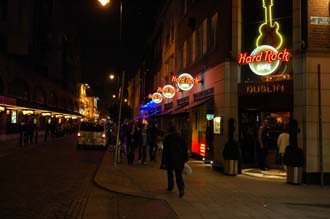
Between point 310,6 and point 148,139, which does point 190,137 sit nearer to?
point 148,139

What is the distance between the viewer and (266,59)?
1356cm

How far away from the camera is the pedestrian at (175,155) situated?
1002 centimetres

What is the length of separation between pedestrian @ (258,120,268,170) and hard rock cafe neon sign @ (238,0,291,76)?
2.26 metres

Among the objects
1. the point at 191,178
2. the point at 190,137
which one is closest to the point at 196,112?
the point at 190,137

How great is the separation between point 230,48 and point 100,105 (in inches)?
6799

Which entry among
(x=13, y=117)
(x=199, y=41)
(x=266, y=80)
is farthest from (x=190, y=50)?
(x=13, y=117)

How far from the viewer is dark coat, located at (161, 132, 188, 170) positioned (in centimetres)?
1013

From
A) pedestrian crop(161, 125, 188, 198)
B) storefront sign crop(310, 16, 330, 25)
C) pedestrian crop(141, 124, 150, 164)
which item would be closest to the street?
pedestrian crop(161, 125, 188, 198)

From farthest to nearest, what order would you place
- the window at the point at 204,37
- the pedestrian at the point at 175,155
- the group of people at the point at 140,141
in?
the window at the point at 204,37, the group of people at the point at 140,141, the pedestrian at the point at 175,155

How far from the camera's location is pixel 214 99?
17.0m

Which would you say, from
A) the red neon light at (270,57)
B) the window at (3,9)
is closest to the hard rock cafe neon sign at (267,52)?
the red neon light at (270,57)

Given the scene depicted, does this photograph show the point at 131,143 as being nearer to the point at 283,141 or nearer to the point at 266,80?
the point at 266,80

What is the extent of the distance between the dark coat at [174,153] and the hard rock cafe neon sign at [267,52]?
495cm

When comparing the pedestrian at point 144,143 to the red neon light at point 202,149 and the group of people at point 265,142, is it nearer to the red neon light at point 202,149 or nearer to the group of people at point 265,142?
the red neon light at point 202,149
